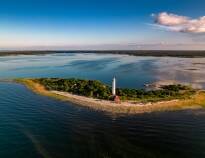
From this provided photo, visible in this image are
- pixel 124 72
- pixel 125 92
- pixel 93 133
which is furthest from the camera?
pixel 124 72

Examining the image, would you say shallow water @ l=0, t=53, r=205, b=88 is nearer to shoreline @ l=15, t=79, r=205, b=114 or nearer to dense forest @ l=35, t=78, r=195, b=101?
dense forest @ l=35, t=78, r=195, b=101

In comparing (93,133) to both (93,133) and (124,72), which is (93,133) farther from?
(124,72)

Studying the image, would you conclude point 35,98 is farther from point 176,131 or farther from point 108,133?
point 176,131

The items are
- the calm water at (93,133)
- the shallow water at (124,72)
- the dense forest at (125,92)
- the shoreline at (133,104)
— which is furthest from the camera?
the shallow water at (124,72)

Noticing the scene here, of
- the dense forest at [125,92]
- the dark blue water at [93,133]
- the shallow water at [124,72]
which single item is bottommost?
the dark blue water at [93,133]

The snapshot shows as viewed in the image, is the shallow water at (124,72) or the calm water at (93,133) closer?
the calm water at (93,133)

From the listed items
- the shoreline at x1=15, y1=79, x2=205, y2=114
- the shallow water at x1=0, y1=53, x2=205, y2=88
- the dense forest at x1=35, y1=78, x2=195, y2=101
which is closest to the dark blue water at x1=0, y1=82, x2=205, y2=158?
the shoreline at x1=15, y1=79, x2=205, y2=114

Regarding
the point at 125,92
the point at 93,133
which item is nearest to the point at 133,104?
the point at 125,92

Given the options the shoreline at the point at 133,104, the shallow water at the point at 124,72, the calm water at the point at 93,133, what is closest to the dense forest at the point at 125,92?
the shoreline at the point at 133,104

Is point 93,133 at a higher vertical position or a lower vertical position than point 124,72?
lower

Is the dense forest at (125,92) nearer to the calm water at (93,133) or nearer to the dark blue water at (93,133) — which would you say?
the calm water at (93,133)
